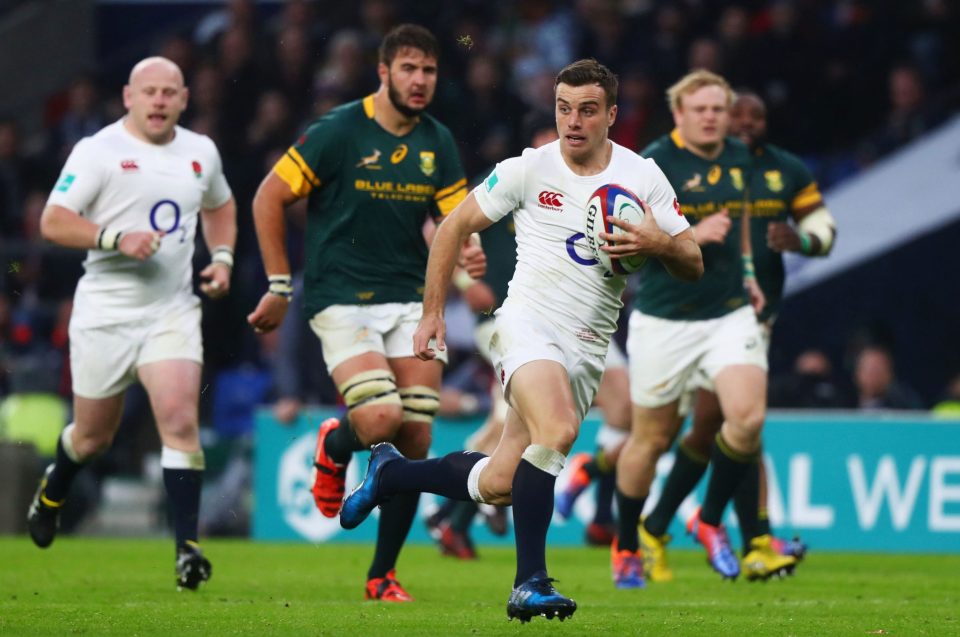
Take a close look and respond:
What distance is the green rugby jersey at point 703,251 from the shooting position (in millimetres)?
9695

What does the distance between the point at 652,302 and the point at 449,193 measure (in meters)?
1.65

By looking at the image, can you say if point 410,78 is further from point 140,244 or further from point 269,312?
point 140,244

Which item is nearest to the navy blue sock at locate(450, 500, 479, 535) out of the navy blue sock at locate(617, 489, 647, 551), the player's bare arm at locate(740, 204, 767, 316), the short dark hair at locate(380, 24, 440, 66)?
the navy blue sock at locate(617, 489, 647, 551)

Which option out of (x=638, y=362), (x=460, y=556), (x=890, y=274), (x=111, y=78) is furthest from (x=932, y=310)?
(x=111, y=78)

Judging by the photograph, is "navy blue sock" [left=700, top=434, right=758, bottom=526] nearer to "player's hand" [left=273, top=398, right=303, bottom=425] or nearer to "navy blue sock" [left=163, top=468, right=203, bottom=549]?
"navy blue sock" [left=163, top=468, right=203, bottom=549]

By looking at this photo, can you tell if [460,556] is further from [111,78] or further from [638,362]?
[111,78]

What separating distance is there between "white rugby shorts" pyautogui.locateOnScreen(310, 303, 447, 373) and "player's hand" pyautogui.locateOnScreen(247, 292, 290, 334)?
0.23 metres

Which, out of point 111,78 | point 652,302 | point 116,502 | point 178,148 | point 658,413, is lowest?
point 116,502

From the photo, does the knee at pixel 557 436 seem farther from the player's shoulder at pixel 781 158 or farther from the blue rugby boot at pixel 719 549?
the player's shoulder at pixel 781 158

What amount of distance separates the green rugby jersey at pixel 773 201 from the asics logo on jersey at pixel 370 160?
8.59 feet

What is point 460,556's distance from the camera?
12016mm

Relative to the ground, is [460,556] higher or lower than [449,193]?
lower

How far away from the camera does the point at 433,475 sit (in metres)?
7.40

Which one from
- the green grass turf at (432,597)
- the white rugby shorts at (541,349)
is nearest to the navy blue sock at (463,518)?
the green grass turf at (432,597)
